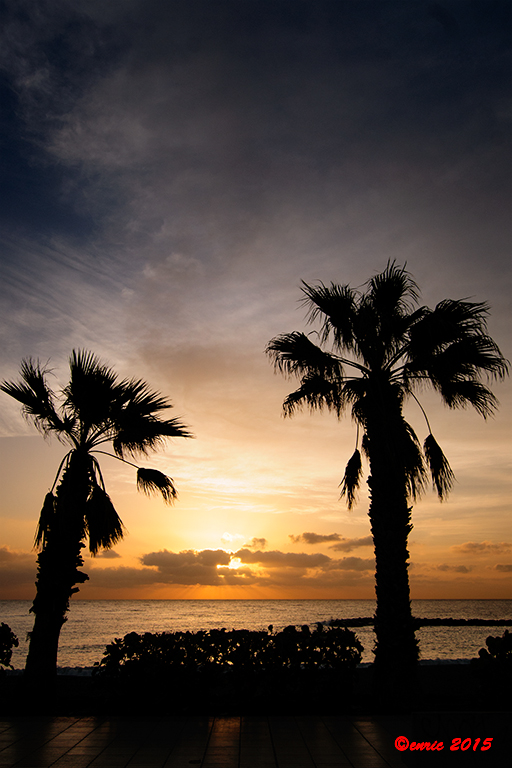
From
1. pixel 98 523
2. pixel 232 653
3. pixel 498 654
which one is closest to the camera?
pixel 498 654

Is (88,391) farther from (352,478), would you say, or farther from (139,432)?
(352,478)

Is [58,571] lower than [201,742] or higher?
higher

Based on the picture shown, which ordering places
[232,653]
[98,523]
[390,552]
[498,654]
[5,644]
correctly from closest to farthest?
[498,654]
[232,653]
[390,552]
[5,644]
[98,523]

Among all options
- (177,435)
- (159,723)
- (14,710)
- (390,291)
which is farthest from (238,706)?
(390,291)

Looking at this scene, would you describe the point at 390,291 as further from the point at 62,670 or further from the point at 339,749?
the point at 62,670

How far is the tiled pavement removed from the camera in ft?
19.6

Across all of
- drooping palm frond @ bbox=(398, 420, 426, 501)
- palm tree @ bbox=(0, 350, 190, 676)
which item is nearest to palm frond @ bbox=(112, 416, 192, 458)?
palm tree @ bbox=(0, 350, 190, 676)

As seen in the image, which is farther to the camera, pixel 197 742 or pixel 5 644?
pixel 5 644

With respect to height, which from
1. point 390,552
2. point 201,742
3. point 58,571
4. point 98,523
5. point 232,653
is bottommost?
point 201,742

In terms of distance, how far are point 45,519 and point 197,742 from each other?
17.3 feet

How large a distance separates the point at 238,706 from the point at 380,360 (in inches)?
288

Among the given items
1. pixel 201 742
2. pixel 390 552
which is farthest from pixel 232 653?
pixel 390 552

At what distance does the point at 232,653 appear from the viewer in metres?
8.98

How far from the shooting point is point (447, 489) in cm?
1012
